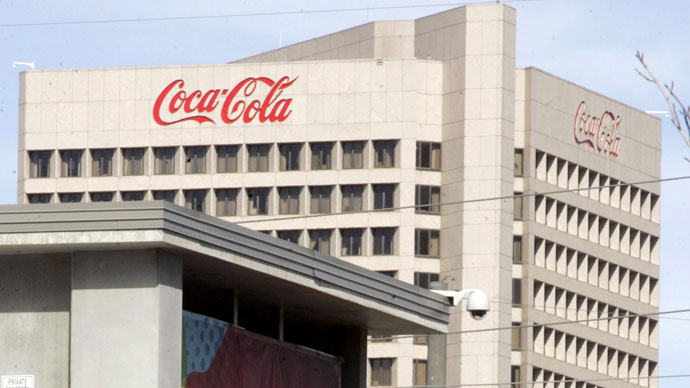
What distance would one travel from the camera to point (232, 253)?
1121 inches

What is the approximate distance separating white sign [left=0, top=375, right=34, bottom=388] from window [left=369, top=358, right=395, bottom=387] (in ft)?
272

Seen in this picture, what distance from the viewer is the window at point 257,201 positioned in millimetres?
113250

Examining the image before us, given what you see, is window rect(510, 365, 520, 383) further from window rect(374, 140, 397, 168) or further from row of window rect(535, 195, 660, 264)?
window rect(374, 140, 397, 168)

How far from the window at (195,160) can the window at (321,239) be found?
8144mm

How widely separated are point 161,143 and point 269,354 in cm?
8417

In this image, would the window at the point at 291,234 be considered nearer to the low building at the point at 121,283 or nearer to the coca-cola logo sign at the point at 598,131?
the coca-cola logo sign at the point at 598,131

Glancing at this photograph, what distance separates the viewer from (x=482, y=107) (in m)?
114

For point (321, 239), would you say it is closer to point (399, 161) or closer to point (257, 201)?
point (257, 201)

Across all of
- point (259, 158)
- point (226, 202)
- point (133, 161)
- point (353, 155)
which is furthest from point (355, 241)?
point (133, 161)

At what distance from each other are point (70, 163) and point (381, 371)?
2355cm

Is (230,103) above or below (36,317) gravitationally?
above

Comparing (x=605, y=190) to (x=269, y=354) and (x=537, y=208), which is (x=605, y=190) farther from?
(x=269, y=354)

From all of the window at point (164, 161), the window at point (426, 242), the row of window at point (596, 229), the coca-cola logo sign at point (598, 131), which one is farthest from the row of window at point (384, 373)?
the coca-cola logo sign at point (598, 131)

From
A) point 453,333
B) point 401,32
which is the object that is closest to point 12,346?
point 453,333
